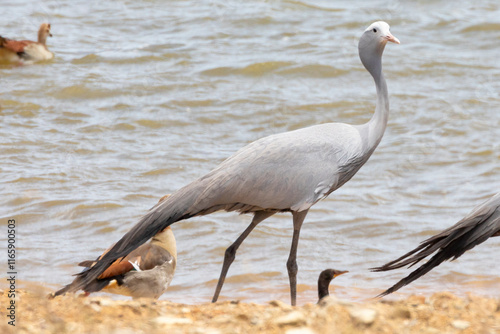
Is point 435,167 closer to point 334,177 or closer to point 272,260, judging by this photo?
point 272,260

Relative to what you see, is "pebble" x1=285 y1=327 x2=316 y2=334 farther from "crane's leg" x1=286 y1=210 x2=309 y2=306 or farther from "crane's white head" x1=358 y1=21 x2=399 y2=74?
"crane's white head" x1=358 y1=21 x2=399 y2=74

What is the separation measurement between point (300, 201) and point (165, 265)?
4.46 ft

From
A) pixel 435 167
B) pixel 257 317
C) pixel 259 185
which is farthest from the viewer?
pixel 435 167

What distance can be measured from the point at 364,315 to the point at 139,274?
2751 millimetres

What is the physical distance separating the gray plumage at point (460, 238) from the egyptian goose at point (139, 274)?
1.82 meters

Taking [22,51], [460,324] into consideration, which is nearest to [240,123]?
[22,51]

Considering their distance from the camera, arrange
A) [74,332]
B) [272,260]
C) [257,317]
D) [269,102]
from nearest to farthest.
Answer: [74,332] < [257,317] < [272,260] < [269,102]

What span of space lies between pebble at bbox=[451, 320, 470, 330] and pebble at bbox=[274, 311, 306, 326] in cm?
92

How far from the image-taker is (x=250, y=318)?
16.8 feet

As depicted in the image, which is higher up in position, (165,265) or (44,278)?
(165,265)

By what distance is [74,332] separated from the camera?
4.60 meters

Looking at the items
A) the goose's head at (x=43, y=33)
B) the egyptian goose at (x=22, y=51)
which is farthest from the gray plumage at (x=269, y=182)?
the goose's head at (x=43, y=33)

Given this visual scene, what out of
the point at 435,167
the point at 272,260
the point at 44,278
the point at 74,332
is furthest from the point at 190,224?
the point at 74,332

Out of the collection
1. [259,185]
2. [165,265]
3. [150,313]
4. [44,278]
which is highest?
[259,185]
